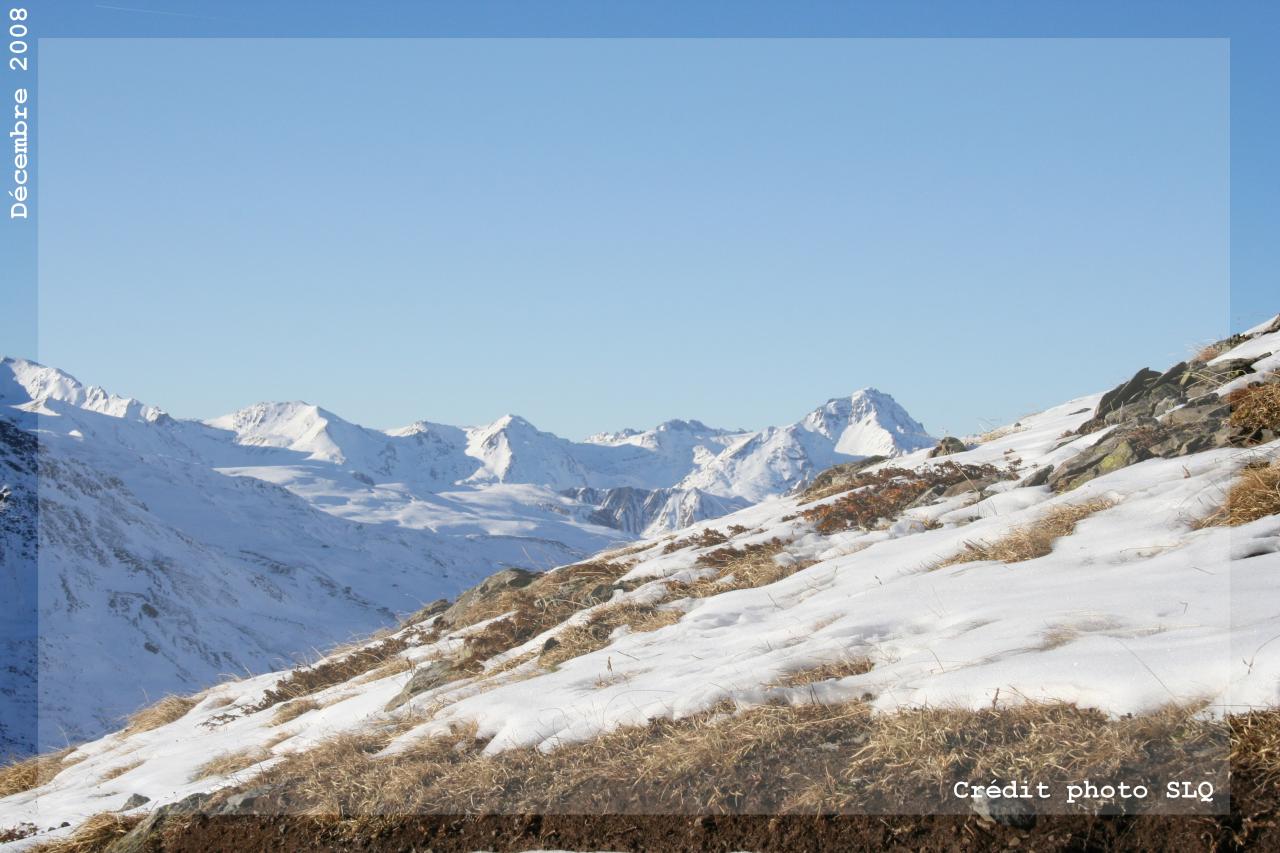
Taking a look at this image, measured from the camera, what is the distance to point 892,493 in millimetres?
14570

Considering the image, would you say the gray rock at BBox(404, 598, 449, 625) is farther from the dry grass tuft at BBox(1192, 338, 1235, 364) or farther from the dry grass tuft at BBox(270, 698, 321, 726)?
the dry grass tuft at BBox(1192, 338, 1235, 364)

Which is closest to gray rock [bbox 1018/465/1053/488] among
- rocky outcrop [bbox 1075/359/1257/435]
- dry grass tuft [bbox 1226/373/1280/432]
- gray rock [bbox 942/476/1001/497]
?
gray rock [bbox 942/476/1001/497]

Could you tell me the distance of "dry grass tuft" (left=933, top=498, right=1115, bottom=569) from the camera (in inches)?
366

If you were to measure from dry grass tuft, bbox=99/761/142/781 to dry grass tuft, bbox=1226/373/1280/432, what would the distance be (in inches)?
526

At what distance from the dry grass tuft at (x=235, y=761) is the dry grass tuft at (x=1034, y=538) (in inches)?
282

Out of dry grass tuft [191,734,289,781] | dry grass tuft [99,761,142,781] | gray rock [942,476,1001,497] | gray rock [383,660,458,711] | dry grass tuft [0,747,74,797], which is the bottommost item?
dry grass tuft [0,747,74,797]

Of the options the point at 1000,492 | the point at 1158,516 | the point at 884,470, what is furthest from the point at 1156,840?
the point at 884,470

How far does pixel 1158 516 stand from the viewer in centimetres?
902

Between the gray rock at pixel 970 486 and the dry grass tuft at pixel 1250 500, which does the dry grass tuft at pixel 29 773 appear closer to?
the gray rock at pixel 970 486

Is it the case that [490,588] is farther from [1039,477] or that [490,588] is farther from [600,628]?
[1039,477]

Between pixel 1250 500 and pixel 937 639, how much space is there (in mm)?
3160

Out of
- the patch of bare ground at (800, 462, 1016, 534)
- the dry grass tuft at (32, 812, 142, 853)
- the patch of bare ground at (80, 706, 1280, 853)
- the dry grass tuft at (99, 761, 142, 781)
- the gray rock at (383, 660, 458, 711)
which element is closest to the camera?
the patch of bare ground at (80, 706, 1280, 853)

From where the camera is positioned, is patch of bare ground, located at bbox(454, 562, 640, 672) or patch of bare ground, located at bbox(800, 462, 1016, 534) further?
patch of bare ground, located at bbox(800, 462, 1016, 534)

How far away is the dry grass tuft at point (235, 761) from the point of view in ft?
31.7
